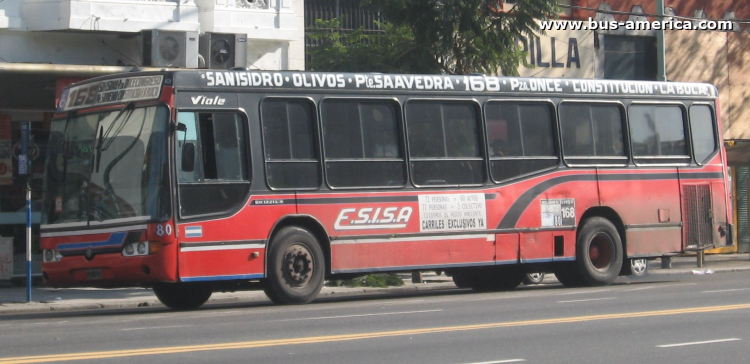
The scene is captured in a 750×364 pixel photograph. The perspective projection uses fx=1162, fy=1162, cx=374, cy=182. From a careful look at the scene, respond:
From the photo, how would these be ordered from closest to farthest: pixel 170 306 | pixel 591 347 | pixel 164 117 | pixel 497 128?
1. pixel 591 347
2. pixel 164 117
3. pixel 170 306
4. pixel 497 128

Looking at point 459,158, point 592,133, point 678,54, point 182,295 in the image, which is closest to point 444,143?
point 459,158

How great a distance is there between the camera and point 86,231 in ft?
49.3

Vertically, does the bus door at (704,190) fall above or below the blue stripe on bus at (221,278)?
above

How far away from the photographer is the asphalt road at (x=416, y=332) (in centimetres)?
988

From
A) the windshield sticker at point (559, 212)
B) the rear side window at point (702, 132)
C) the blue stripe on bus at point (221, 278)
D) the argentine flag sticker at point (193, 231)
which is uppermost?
the rear side window at point (702, 132)

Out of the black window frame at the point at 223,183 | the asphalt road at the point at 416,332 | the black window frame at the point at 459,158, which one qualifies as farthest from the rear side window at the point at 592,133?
the black window frame at the point at 223,183

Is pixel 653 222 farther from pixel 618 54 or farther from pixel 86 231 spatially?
pixel 618 54

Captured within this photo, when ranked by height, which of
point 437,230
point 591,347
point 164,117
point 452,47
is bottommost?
point 591,347

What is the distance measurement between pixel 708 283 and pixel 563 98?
417 cm

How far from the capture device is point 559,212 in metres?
18.6

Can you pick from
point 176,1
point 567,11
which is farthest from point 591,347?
point 567,11

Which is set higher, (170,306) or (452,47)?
(452,47)

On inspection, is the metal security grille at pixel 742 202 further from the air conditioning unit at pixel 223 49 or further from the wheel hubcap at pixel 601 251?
the air conditioning unit at pixel 223 49

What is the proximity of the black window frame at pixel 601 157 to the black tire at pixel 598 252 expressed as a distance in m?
0.93
